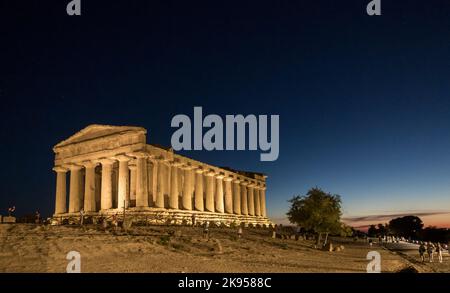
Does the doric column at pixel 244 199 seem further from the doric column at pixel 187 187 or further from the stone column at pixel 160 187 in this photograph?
the stone column at pixel 160 187

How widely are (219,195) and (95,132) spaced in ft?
76.8

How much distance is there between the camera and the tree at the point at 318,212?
5031 cm

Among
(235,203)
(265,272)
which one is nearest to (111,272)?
(265,272)

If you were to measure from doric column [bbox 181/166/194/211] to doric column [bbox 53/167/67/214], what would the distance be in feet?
52.6

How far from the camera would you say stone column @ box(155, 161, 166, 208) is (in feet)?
172

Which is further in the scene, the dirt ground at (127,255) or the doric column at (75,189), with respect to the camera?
the doric column at (75,189)

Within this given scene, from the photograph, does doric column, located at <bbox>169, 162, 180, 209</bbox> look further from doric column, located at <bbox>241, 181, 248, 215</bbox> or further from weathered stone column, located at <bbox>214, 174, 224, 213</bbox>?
doric column, located at <bbox>241, 181, 248, 215</bbox>

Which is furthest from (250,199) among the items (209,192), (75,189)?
(75,189)

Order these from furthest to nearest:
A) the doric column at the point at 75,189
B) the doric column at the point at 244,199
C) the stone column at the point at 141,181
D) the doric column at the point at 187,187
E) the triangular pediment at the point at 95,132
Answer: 1. the doric column at the point at 244,199
2. the doric column at the point at 187,187
3. the doric column at the point at 75,189
4. the triangular pediment at the point at 95,132
5. the stone column at the point at 141,181

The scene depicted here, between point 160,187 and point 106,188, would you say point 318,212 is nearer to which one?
point 160,187

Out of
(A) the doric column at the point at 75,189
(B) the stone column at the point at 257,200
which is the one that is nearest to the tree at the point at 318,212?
(A) the doric column at the point at 75,189
